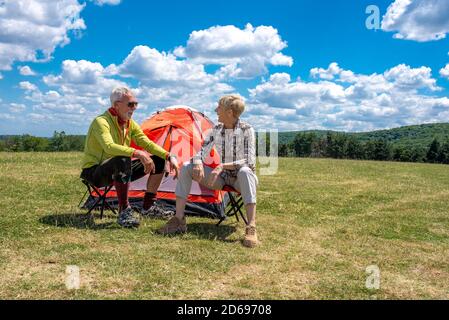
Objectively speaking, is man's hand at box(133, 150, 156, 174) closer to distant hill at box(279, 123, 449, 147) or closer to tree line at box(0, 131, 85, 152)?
tree line at box(0, 131, 85, 152)

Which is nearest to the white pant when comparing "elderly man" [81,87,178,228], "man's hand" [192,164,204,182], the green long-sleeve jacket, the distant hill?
"man's hand" [192,164,204,182]

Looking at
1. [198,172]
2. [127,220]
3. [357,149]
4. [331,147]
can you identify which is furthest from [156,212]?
[331,147]

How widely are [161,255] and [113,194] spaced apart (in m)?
3.01

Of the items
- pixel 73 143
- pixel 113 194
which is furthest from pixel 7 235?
pixel 73 143

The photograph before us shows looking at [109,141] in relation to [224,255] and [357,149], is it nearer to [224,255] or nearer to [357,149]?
[224,255]

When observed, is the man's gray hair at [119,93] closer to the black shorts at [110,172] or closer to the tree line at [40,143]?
the black shorts at [110,172]

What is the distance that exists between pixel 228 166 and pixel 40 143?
253 ft

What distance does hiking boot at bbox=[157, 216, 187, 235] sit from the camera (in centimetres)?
618

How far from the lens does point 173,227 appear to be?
20.4 feet

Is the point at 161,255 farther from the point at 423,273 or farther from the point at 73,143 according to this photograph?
the point at 73,143

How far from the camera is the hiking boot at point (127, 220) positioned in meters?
6.36

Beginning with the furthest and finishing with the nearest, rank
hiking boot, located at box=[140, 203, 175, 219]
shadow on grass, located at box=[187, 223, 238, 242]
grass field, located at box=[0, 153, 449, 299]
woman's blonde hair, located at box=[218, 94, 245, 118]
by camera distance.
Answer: hiking boot, located at box=[140, 203, 175, 219] → woman's blonde hair, located at box=[218, 94, 245, 118] → shadow on grass, located at box=[187, 223, 238, 242] → grass field, located at box=[0, 153, 449, 299]

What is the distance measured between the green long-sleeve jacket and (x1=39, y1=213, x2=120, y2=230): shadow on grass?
0.86 meters

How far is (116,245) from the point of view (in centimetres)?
558
